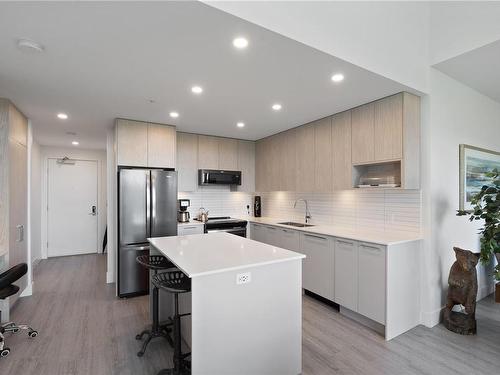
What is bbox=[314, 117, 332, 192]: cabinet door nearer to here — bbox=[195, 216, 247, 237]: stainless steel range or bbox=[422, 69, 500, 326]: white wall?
bbox=[422, 69, 500, 326]: white wall

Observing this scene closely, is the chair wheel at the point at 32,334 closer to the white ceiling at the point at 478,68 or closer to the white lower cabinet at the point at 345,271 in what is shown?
the white lower cabinet at the point at 345,271

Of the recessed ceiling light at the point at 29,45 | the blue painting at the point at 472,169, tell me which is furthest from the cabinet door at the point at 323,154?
the recessed ceiling light at the point at 29,45

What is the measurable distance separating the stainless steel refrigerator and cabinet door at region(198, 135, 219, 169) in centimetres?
100

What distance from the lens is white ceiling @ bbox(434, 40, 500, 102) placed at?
105 inches

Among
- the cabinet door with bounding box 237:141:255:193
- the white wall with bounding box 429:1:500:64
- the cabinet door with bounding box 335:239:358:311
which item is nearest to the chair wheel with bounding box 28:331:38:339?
the cabinet door with bounding box 335:239:358:311

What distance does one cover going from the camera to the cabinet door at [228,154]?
516 centimetres

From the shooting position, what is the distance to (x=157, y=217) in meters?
3.93

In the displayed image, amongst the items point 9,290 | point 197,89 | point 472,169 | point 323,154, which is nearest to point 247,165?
point 323,154

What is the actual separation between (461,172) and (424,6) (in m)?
1.91

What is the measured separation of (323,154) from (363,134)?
70 cm

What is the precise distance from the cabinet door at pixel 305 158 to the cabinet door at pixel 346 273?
3.83 ft

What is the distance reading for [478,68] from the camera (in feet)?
9.68

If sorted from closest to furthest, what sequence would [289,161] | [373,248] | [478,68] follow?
[373,248], [478,68], [289,161]

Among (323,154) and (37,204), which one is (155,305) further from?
(37,204)
